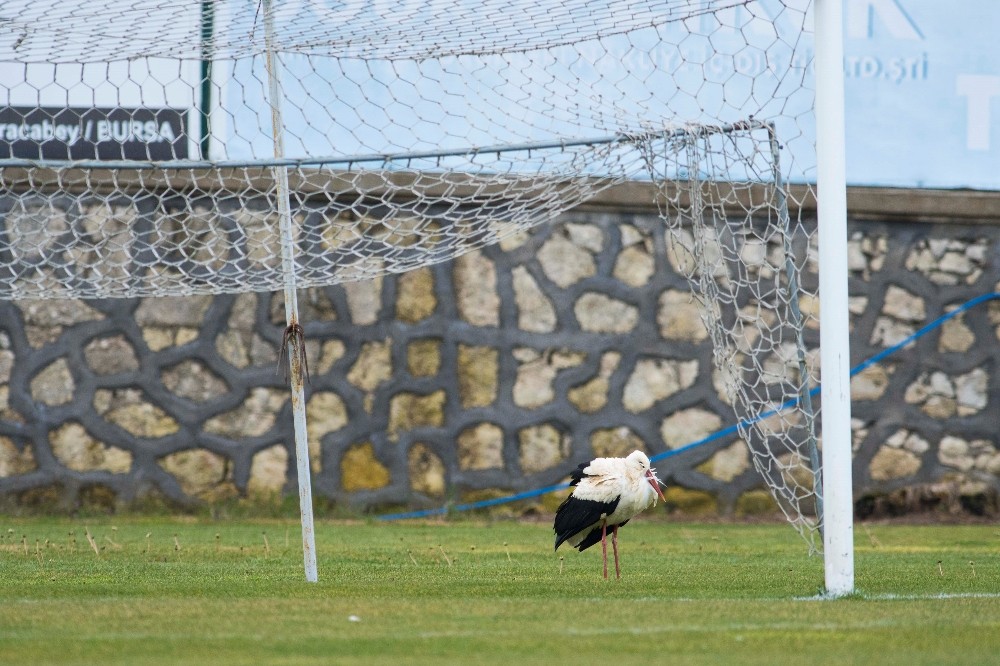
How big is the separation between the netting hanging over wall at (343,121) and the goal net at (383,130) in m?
0.02

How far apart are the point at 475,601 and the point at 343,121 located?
4.41 m

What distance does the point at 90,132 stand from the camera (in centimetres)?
842

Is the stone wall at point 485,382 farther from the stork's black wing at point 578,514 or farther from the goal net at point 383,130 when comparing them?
the stork's black wing at point 578,514

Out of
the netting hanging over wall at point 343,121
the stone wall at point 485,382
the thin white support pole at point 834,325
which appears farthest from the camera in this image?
the stone wall at point 485,382

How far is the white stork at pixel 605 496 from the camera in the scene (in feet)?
17.9

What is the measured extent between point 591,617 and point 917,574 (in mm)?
2291

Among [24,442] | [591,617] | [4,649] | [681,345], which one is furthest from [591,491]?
[24,442]

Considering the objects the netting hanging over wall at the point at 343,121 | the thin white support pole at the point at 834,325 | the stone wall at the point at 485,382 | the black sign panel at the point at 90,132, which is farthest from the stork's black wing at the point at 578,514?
the black sign panel at the point at 90,132

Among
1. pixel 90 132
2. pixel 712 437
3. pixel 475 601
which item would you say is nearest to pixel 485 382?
pixel 712 437

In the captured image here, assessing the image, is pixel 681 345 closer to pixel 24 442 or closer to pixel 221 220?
pixel 221 220

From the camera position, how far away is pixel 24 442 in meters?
8.94

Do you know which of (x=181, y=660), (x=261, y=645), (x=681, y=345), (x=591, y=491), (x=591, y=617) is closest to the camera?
(x=181, y=660)

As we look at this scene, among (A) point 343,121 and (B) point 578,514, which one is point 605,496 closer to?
(B) point 578,514

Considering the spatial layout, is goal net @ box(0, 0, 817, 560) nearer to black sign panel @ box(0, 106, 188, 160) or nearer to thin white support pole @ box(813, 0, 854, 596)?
black sign panel @ box(0, 106, 188, 160)
